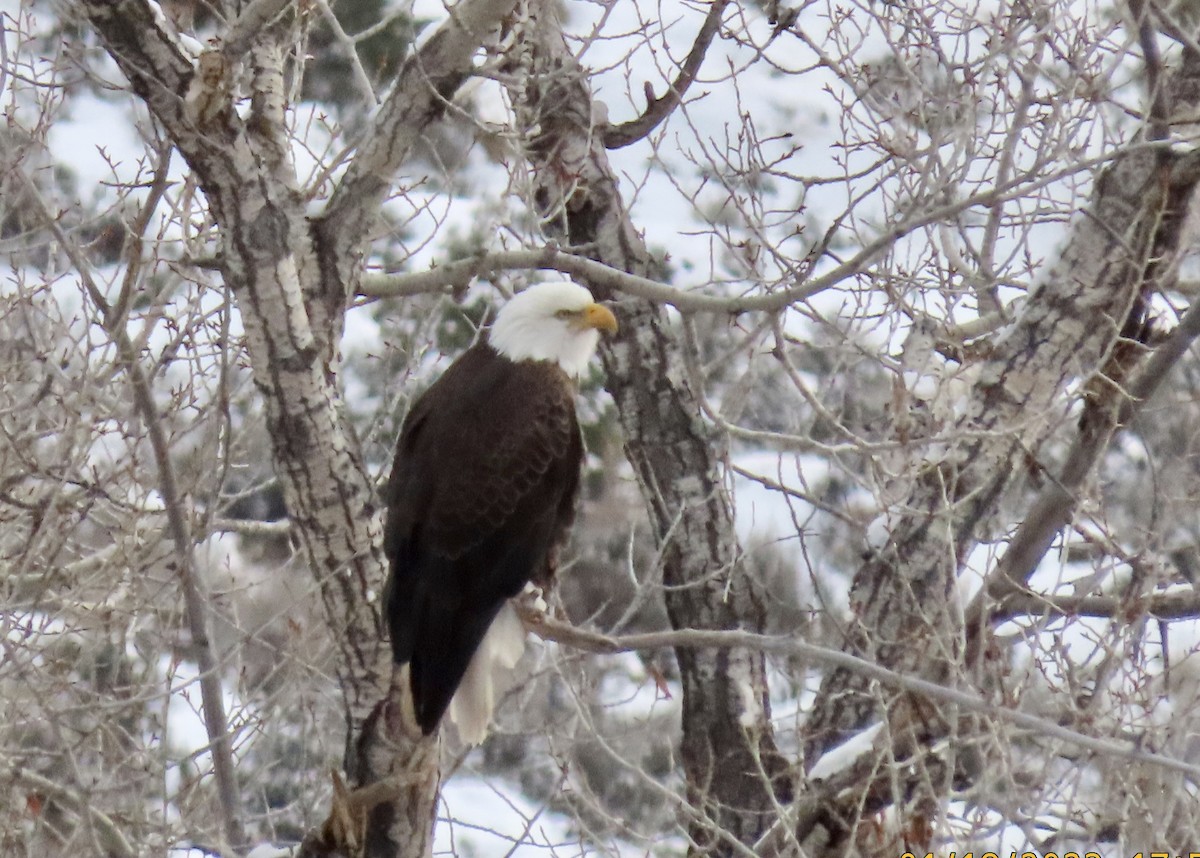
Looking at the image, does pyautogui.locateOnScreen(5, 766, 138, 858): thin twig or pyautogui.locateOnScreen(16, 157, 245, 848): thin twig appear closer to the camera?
pyautogui.locateOnScreen(16, 157, 245, 848): thin twig

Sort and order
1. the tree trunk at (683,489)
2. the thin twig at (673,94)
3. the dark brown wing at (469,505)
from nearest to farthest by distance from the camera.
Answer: the dark brown wing at (469,505)
the thin twig at (673,94)
the tree trunk at (683,489)

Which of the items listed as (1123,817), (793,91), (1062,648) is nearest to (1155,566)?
(1062,648)

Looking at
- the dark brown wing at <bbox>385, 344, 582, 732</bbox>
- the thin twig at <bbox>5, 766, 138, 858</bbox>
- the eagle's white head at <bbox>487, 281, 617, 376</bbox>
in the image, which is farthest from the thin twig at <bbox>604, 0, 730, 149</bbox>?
the thin twig at <bbox>5, 766, 138, 858</bbox>

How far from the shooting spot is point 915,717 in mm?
5176

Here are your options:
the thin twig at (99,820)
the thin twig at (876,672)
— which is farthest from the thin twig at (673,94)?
the thin twig at (99,820)

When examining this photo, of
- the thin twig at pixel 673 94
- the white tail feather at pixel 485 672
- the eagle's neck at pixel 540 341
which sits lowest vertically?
the white tail feather at pixel 485 672

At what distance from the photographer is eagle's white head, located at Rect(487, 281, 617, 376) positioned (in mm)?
5035

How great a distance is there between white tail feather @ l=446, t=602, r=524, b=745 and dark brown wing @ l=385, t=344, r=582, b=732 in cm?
18

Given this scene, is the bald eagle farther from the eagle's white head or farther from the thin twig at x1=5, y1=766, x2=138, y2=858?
the thin twig at x1=5, y1=766, x2=138, y2=858

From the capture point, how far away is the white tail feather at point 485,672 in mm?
4848

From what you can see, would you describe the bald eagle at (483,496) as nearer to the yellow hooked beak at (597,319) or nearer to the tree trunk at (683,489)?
the yellow hooked beak at (597,319)

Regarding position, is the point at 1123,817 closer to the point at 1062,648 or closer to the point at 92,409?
the point at 1062,648

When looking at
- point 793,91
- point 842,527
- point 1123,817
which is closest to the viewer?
point 1123,817

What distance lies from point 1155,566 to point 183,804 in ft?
10.8
